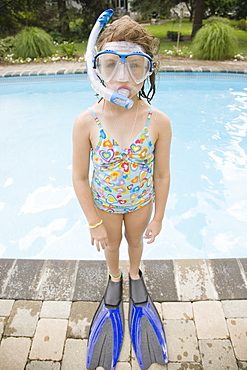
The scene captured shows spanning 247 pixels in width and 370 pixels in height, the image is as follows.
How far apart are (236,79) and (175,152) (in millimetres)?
4298

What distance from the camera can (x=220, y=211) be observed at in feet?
12.6

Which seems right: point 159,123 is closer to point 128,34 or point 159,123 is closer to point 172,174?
point 128,34

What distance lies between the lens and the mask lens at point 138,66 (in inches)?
51.1

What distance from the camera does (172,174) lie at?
14.9ft

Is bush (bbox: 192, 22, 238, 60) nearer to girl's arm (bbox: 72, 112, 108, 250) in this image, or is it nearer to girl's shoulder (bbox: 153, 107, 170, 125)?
girl's shoulder (bbox: 153, 107, 170, 125)

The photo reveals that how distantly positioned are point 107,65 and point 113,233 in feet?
3.28

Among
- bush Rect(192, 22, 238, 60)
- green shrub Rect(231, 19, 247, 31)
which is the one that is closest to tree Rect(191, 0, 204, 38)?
bush Rect(192, 22, 238, 60)

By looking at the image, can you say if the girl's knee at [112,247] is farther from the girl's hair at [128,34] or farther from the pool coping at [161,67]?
the pool coping at [161,67]

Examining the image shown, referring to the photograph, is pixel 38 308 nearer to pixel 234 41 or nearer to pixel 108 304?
pixel 108 304

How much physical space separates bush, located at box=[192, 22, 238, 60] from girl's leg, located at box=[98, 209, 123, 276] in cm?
898

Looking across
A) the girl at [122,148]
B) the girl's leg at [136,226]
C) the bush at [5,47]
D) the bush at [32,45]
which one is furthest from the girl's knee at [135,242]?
the bush at [5,47]

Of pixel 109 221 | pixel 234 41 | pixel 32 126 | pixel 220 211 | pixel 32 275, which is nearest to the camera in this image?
pixel 109 221

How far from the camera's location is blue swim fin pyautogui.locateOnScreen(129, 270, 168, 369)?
1.76 m

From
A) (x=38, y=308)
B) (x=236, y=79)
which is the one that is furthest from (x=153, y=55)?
(x=236, y=79)
